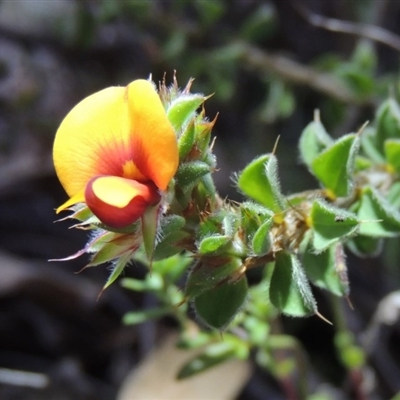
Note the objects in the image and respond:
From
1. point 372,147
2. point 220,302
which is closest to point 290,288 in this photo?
point 220,302

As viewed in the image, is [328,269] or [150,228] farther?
[328,269]

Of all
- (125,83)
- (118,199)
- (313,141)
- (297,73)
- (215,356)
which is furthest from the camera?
(125,83)

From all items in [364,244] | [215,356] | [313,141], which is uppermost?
[313,141]

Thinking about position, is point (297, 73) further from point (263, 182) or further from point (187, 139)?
point (187, 139)

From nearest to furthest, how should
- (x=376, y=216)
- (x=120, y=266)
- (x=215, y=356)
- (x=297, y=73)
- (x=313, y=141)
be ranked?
(x=120, y=266), (x=376, y=216), (x=313, y=141), (x=215, y=356), (x=297, y=73)

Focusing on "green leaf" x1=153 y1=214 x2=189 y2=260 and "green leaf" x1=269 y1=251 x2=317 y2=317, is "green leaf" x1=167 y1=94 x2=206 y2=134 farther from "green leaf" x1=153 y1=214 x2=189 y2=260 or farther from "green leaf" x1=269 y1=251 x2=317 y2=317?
"green leaf" x1=269 y1=251 x2=317 y2=317

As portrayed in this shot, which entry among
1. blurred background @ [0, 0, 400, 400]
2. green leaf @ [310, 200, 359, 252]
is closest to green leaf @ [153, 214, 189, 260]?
green leaf @ [310, 200, 359, 252]

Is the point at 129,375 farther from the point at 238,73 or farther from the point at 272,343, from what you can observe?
the point at 238,73
